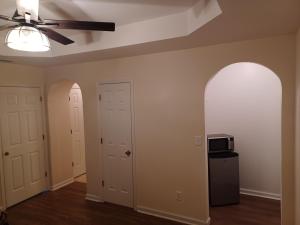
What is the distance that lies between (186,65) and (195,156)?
127 centimetres

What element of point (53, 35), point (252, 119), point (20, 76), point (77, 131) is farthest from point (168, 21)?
point (77, 131)

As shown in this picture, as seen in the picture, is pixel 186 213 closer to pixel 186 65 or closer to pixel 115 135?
pixel 115 135

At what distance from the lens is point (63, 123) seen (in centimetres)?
464

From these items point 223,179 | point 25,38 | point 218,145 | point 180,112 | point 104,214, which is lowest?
point 104,214

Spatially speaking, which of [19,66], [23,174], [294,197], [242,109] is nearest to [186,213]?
[294,197]

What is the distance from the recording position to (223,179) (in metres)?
3.49

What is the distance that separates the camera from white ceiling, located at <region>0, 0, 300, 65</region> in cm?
172

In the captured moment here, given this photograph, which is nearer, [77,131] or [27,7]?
[27,7]

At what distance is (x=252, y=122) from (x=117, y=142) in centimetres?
238

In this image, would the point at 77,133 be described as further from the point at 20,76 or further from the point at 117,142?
the point at 117,142

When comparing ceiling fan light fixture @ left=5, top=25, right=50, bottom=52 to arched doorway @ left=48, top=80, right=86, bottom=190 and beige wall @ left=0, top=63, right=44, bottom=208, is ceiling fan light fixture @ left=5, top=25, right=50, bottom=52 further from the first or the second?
arched doorway @ left=48, top=80, right=86, bottom=190

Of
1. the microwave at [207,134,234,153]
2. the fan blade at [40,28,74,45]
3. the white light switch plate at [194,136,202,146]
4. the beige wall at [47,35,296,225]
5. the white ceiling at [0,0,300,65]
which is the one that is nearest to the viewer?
the white ceiling at [0,0,300,65]

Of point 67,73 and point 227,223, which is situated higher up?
point 67,73

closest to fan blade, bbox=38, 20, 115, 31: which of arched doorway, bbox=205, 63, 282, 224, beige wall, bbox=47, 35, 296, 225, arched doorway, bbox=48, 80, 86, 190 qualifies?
beige wall, bbox=47, 35, 296, 225
